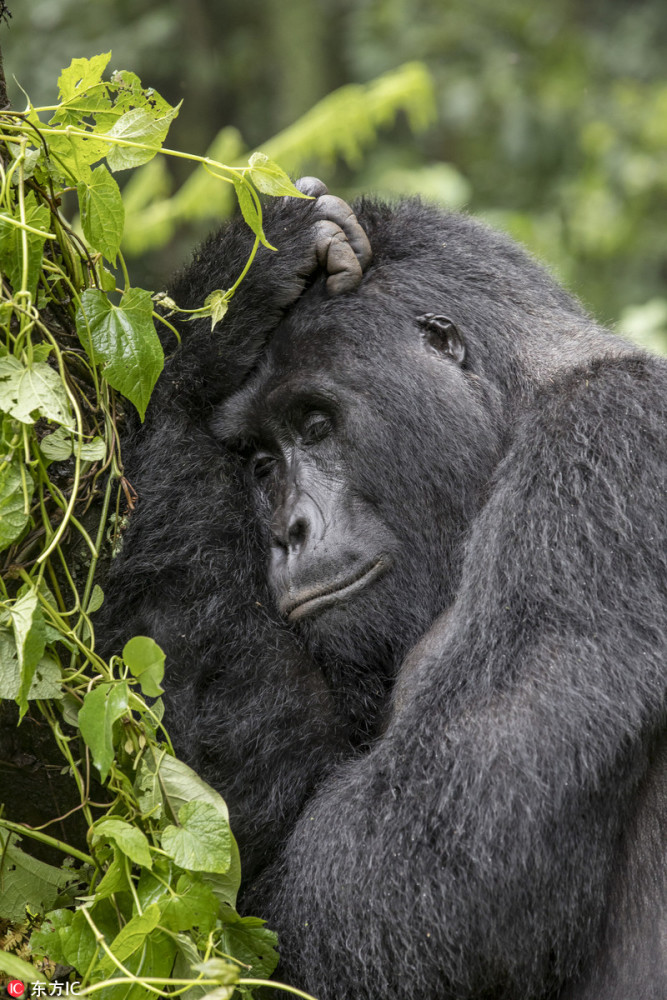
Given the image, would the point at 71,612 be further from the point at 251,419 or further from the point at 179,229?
the point at 179,229

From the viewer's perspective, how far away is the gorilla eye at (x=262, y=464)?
2654mm

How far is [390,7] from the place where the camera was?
8.77m

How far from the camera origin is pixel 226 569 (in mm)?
2467

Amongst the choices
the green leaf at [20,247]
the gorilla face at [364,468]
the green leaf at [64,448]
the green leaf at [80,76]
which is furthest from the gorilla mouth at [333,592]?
the green leaf at [80,76]

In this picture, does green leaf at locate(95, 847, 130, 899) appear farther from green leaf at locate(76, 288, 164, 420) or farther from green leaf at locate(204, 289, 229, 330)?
green leaf at locate(204, 289, 229, 330)

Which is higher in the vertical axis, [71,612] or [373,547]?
[71,612]

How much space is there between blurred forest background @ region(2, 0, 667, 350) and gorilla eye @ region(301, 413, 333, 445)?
203 inches

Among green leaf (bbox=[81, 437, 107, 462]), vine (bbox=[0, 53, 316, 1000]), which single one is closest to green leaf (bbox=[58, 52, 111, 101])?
vine (bbox=[0, 53, 316, 1000])

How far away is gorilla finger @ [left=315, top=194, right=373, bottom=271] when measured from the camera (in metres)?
2.62

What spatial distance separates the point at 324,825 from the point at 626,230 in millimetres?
7320

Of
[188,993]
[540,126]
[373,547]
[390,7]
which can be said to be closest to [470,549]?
[373,547]

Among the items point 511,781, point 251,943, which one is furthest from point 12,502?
point 511,781

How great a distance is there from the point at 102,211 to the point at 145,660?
2.55ft

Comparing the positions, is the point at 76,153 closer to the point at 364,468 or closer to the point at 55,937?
the point at 364,468
